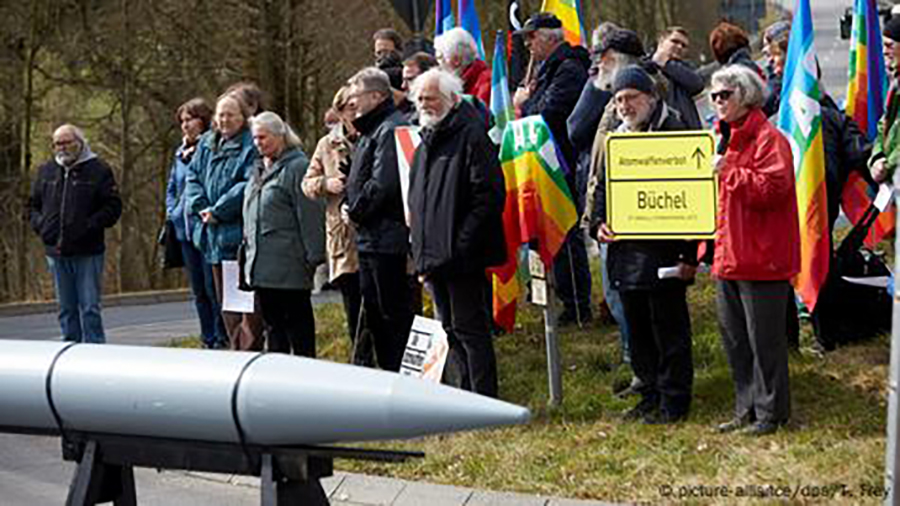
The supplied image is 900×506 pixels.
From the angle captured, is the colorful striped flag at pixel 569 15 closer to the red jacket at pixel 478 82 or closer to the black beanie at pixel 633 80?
the red jacket at pixel 478 82

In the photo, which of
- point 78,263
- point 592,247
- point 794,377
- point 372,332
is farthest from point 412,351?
point 592,247

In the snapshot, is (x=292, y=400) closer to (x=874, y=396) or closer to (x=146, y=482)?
(x=146, y=482)

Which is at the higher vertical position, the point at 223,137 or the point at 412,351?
the point at 223,137

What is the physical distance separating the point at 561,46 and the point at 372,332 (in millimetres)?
2446

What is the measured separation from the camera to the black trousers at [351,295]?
1000 cm

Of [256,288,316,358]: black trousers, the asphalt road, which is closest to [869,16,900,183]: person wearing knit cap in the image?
[256,288,316,358]: black trousers

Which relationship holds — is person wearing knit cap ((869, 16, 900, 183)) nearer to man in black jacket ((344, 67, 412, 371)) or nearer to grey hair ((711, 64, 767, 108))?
grey hair ((711, 64, 767, 108))

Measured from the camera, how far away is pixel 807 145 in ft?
29.6

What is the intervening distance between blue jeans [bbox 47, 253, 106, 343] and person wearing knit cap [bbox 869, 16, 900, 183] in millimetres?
6224

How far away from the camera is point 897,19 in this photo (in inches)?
322

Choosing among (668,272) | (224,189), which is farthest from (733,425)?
(224,189)

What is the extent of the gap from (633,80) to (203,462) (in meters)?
3.44

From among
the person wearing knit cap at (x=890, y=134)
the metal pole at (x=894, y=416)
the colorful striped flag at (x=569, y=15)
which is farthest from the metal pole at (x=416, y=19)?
the metal pole at (x=894, y=416)

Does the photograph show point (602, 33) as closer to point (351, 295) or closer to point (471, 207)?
point (471, 207)
